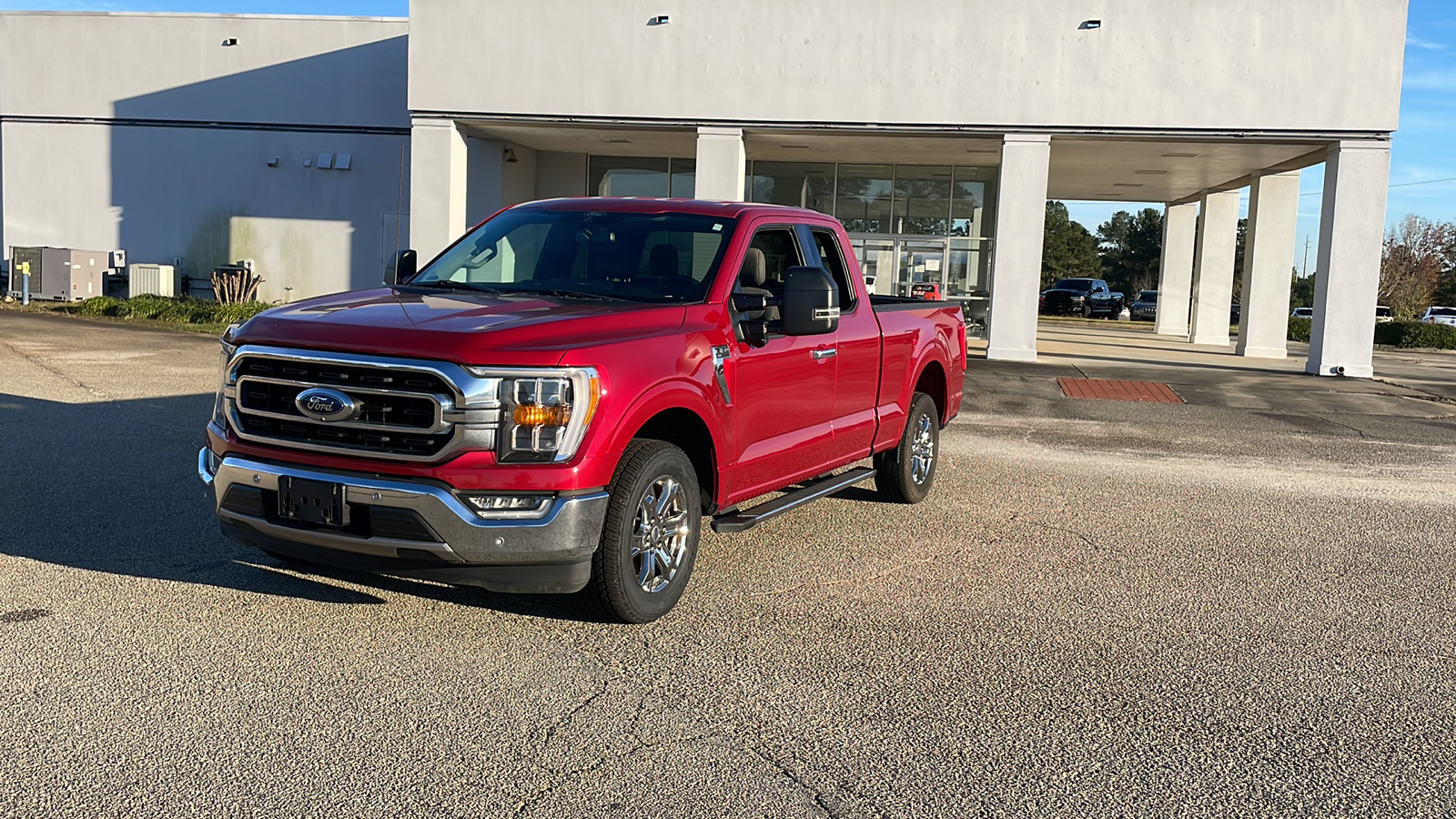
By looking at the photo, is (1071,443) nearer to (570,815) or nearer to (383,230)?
Result: (570,815)

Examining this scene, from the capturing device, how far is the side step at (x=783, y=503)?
609 cm

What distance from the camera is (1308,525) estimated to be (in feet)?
27.5

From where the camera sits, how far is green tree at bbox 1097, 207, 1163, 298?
101 meters

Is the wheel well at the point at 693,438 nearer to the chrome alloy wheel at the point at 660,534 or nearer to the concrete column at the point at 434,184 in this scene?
the chrome alloy wheel at the point at 660,534

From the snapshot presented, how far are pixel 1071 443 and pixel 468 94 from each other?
1364 centimetres

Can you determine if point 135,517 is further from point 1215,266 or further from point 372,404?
point 1215,266

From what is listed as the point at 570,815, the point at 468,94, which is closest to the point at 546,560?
the point at 570,815

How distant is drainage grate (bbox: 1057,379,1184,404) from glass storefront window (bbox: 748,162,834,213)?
10.3 meters

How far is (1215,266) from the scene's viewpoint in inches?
1240

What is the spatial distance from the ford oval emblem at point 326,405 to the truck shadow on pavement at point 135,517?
0.81m

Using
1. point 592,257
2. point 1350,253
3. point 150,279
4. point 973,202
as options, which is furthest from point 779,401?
point 150,279

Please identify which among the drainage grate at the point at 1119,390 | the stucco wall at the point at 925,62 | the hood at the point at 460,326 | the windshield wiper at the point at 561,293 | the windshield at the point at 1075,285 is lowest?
the drainage grate at the point at 1119,390

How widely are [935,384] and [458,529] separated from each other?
198 inches

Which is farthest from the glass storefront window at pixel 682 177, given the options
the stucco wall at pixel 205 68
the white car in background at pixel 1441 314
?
the white car in background at pixel 1441 314
